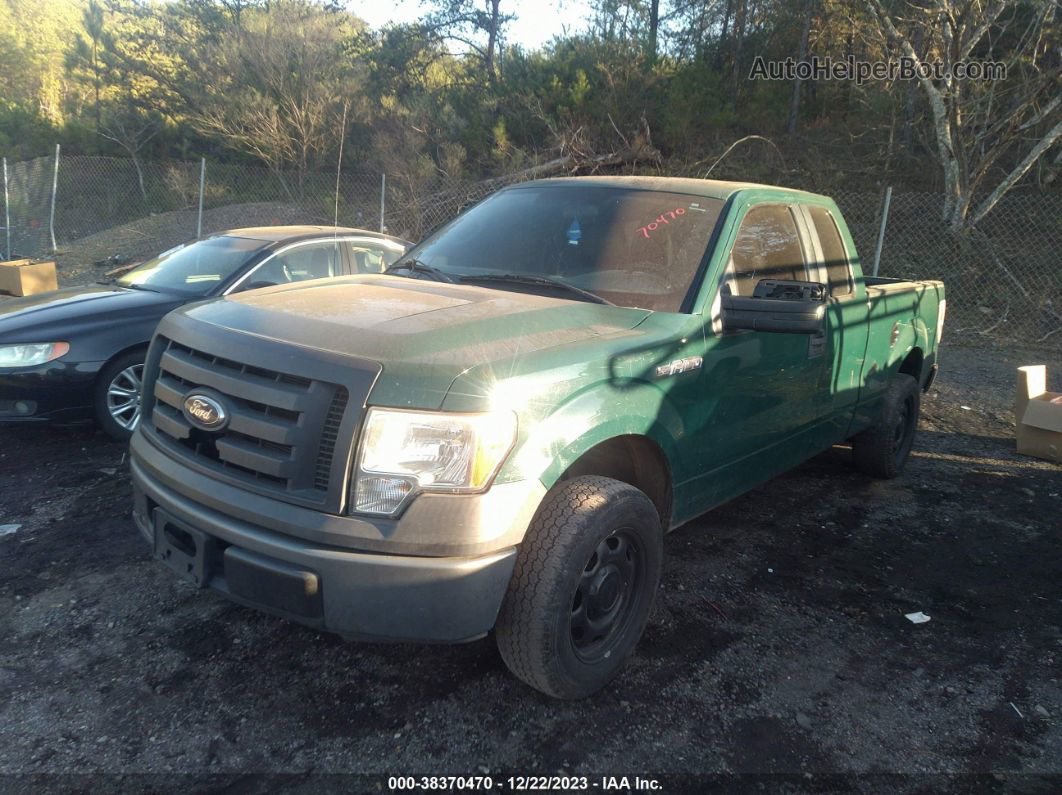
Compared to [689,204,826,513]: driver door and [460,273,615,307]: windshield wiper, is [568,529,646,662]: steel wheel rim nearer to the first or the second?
[689,204,826,513]: driver door

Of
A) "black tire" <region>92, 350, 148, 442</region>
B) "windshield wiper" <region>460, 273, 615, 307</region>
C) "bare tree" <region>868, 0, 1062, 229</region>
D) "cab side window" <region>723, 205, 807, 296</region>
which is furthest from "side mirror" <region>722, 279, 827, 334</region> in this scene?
"bare tree" <region>868, 0, 1062, 229</region>

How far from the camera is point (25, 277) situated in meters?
9.52

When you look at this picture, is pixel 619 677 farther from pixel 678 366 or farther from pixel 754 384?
pixel 754 384

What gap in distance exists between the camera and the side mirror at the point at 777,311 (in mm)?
2975

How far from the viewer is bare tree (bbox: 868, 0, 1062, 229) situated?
1172cm

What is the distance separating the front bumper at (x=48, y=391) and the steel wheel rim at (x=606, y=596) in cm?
402

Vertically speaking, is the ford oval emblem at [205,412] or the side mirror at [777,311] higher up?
the side mirror at [777,311]

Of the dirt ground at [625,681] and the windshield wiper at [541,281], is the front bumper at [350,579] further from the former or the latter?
the windshield wiper at [541,281]

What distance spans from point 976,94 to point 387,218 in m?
10.8

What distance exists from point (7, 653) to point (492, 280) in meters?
2.49

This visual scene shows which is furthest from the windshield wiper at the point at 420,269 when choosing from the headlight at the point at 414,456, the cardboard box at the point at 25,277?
the cardboard box at the point at 25,277

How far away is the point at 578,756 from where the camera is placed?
2504 millimetres

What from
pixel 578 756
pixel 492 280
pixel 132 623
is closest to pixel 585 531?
pixel 578 756

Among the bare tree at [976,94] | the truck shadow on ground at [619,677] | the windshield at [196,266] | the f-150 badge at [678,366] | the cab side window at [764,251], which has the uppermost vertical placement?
the bare tree at [976,94]
